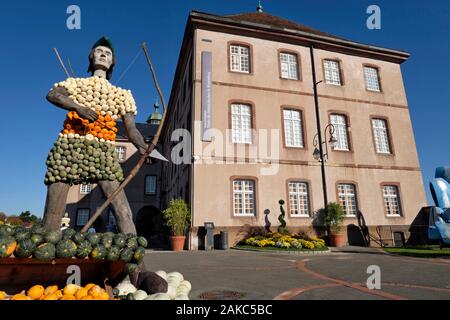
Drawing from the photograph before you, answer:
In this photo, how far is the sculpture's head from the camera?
16.6ft

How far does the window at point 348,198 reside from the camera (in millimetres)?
15375

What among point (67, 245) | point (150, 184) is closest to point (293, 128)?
point (67, 245)

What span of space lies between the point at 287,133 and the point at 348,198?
4.88 meters

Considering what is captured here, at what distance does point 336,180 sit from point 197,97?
8610 millimetres

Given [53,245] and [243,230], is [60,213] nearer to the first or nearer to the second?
[53,245]

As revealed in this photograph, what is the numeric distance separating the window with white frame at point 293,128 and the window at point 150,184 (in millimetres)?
18520

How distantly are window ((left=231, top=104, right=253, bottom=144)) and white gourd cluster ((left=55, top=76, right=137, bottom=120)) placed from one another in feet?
32.9

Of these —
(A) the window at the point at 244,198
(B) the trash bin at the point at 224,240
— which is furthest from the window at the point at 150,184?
(B) the trash bin at the point at 224,240

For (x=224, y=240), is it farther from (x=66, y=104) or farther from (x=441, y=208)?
(x=441, y=208)

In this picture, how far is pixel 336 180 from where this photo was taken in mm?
15367

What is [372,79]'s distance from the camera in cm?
1856

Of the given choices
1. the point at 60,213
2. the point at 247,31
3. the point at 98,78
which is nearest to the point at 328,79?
the point at 247,31

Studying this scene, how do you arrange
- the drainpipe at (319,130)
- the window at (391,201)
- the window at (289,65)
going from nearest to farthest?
the drainpipe at (319,130) < the window at (391,201) < the window at (289,65)

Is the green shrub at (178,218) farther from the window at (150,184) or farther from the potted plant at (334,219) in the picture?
the window at (150,184)
